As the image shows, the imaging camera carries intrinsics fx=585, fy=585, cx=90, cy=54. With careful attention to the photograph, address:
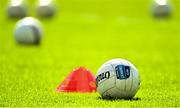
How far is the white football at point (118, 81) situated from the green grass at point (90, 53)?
28cm

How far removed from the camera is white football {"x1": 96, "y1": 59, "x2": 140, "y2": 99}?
12297mm

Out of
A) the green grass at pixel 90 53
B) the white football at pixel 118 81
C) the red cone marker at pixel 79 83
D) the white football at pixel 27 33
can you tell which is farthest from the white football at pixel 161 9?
the white football at pixel 118 81

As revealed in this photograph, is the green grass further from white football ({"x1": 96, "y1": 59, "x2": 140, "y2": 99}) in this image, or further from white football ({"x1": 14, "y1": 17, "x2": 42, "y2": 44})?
white football ({"x1": 14, "y1": 17, "x2": 42, "y2": 44})

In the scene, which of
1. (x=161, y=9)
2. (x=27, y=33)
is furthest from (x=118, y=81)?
(x=161, y=9)

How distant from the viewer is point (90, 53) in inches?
1016

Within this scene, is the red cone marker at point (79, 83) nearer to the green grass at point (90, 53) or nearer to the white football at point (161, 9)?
the green grass at point (90, 53)

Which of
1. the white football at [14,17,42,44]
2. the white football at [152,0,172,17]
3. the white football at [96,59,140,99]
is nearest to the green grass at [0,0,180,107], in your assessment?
the white football at [96,59,140,99]

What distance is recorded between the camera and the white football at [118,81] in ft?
40.3

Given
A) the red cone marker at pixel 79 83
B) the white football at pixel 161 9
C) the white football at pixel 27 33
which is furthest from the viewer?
the white football at pixel 161 9

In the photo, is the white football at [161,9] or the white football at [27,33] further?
the white football at [161,9]

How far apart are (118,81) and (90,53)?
13533mm

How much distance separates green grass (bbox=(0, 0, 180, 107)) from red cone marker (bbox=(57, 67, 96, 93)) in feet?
1.18

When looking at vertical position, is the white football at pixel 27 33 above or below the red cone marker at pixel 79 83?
above

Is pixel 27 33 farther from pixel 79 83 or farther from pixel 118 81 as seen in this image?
pixel 118 81
